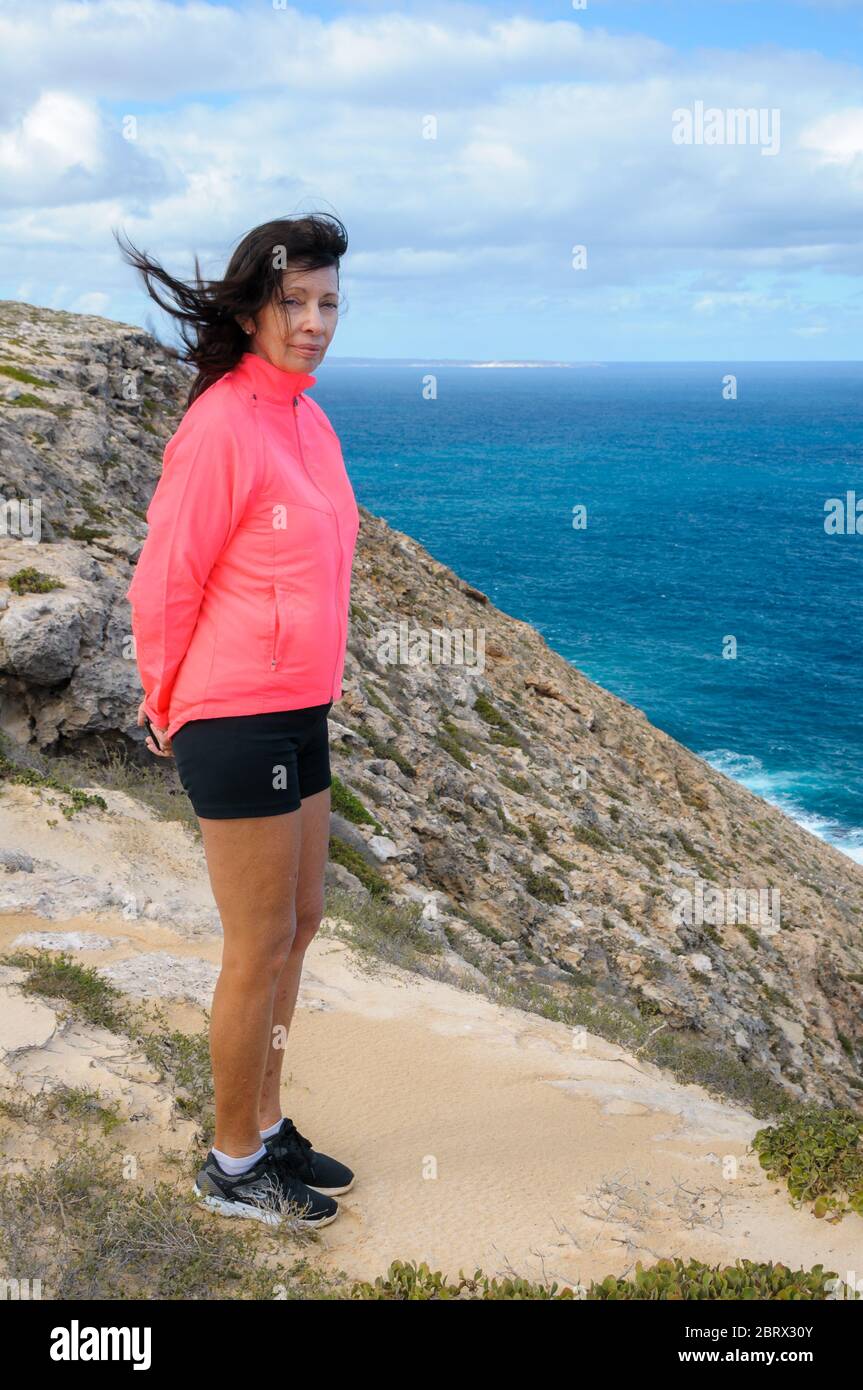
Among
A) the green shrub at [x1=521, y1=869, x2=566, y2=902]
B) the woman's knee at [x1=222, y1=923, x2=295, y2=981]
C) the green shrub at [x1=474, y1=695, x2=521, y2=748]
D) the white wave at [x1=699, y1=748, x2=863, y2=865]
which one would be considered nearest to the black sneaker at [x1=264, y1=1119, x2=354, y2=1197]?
the woman's knee at [x1=222, y1=923, x2=295, y2=981]

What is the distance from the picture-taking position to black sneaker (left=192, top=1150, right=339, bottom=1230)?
487 centimetres

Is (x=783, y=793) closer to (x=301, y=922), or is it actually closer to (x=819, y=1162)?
(x=819, y=1162)

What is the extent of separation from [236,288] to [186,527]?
102 centimetres

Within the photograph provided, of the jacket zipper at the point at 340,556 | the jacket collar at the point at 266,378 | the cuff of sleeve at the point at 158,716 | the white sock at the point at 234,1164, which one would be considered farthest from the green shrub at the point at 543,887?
the jacket collar at the point at 266,378

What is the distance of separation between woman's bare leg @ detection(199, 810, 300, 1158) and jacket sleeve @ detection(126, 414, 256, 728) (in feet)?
2.41

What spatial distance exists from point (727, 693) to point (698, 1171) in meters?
51.9

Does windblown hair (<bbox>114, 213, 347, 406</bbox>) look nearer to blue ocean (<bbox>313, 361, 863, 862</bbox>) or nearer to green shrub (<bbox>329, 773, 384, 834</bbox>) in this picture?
green shrub (<bbox>329, 773, 384, 834</bbox>)

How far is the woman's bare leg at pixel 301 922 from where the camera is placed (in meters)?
4.80

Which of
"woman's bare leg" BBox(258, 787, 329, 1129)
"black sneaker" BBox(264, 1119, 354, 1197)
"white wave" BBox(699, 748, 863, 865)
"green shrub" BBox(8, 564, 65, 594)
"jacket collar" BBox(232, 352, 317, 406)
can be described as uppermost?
"jacket collar" BBox(232, 352, 317, 406)

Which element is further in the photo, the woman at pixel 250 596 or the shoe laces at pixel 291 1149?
the shoe laces at pixel 291 1149

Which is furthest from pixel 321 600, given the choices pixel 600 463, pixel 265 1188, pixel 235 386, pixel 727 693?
pixel 600 463

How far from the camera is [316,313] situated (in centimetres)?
440

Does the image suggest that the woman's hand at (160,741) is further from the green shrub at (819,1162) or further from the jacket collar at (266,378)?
the green shrub at (819,1162)
